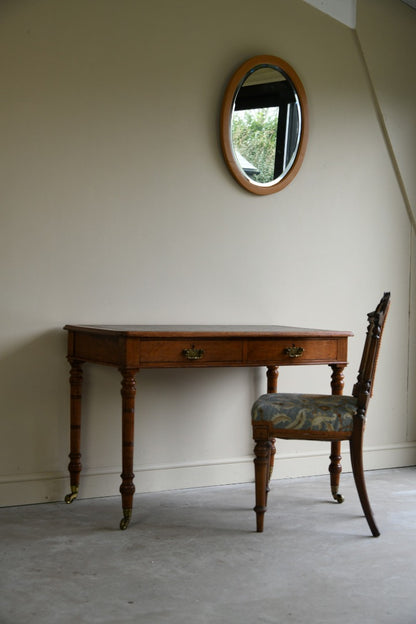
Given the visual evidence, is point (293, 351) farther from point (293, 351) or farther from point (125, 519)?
point (125, 519)

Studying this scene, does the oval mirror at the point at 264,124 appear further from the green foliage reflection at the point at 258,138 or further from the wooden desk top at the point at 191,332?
the wooden desk top at the point at 191,332

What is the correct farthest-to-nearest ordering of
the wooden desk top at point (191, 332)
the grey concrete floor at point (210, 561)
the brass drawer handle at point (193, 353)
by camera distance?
the brass drawer handle at point (193, 353) < the wooden desk top at point (191, 332) < the grey concrete floor at point (210, 561)

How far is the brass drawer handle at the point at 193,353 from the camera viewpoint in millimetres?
3312

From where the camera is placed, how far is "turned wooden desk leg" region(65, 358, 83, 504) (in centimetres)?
357

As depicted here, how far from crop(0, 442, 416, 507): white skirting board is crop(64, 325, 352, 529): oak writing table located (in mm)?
111

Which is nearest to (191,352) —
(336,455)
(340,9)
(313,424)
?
(313,424)

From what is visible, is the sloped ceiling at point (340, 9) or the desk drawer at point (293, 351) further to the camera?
the sloped ceiling at point (340, 9)

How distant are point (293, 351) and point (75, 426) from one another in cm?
102

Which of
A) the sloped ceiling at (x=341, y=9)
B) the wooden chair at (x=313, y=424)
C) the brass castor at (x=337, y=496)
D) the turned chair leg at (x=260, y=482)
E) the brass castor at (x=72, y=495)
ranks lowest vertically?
the brass castor at (x=337, y=496)

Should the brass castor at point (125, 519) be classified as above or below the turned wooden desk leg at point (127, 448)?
below

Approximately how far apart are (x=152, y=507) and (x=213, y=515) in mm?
288

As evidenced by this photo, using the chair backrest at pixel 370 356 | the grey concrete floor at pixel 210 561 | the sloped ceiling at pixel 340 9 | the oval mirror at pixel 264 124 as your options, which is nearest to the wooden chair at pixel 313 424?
the chair backrest at pixel 370 356

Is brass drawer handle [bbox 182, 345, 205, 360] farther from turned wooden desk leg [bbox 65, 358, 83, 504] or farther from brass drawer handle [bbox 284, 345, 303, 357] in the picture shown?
turned wooden desk leg [bbox 65, 358, 83, 504]

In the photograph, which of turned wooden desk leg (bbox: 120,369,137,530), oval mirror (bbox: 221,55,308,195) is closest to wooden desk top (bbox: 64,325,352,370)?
turned wooden desk leg (bbox: 120,369,137,530)
